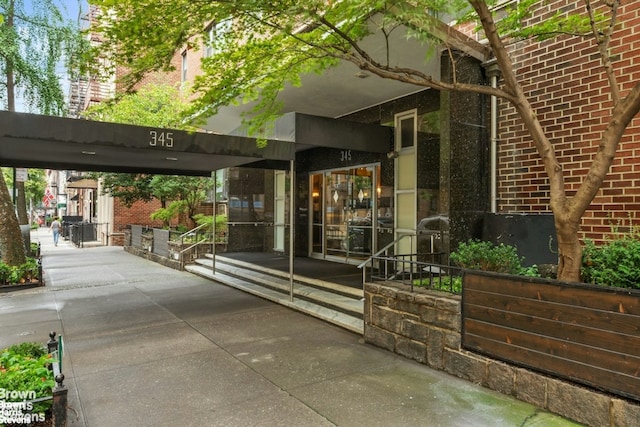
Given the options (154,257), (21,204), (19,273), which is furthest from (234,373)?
(21,204)

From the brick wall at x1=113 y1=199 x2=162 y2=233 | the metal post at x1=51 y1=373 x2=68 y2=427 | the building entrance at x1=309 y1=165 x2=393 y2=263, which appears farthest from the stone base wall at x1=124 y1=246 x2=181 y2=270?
the metal post at x1=51 y1=373 x2=68 y2=427

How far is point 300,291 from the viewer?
24.9 ft

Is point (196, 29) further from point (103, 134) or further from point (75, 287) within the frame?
point (75, 287)

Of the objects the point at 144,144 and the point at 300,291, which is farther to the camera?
the point at 300,291

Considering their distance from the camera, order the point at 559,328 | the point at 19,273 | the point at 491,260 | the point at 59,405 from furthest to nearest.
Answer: the point at 19,273
the point at 491,260
the point at 559,328
the point at 59,405

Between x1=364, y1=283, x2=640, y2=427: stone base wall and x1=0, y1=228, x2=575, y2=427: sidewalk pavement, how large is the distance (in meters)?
0.12

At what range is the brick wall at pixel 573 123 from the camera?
5.08 metres

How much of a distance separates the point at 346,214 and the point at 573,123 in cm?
598

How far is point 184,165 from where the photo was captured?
940 centimetres

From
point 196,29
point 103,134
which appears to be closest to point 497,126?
point 196,29

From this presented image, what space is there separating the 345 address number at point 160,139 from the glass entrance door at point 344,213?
4.94m

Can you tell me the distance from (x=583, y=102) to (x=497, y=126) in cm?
131

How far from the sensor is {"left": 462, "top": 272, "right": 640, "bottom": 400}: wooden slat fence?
312 centimetres

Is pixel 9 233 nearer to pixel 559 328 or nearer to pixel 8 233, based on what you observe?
pixel 8 233
